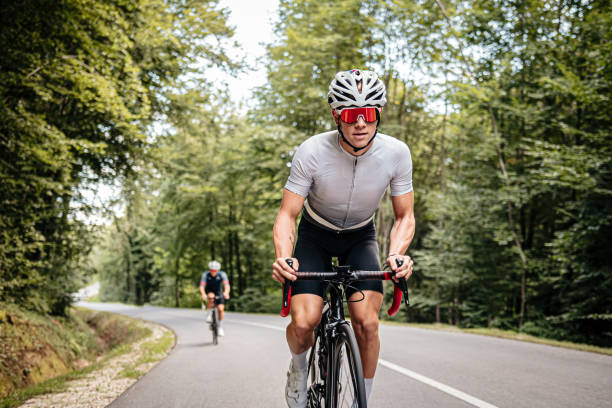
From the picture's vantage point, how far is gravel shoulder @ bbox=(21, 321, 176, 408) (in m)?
4.75

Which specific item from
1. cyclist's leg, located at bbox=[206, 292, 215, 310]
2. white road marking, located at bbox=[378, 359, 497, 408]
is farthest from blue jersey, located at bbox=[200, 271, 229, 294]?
white road marking, located at bbox=[378, 359, 497, 408]

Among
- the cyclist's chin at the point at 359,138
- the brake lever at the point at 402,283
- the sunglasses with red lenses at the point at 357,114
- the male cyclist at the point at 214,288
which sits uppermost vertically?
the sunglasses with red lenses at the point at 357,114

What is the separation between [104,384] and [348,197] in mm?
4600

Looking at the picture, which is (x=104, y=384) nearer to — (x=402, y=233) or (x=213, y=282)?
(x=402, y=233)

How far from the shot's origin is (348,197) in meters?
2.90

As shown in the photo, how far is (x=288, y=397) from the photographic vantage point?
9.73 feet

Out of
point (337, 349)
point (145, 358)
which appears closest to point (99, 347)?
point (145, 358)

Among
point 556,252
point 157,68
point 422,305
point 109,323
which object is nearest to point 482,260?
point 422,305

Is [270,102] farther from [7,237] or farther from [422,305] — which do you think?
[7,237]

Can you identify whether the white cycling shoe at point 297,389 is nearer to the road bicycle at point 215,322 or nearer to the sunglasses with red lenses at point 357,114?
the sunglasses with red lenses at point 357,114

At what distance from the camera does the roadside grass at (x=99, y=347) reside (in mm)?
5312

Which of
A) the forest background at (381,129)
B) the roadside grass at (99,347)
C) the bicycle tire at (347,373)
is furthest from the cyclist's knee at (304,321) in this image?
the forest background at (381,129)

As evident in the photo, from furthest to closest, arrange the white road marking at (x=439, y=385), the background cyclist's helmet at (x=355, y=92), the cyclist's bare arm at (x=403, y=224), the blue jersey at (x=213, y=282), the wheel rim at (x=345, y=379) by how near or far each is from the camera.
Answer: the blue jersey at (x=213, y=282) → the white road marking at (x=439, y=385) → the cyclist's bare arm at (x=403, y=224) → the background cyclist's helmet at (x=355, y=92) → the wheel rim at (x=345, y=379)

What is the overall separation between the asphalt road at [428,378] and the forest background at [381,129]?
3.63 m
